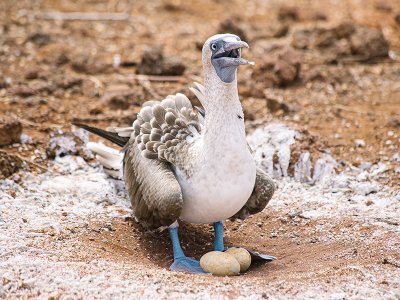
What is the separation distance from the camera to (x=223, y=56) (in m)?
6.15

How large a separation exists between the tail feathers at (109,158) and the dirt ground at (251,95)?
473 mm

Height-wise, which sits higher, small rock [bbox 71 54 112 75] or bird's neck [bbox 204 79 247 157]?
bird's neck [bbox 204 79 247 157]

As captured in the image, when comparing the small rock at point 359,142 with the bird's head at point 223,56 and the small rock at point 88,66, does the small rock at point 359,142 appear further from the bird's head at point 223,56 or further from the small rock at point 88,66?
the small rock at point 88,66

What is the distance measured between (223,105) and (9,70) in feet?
19.6

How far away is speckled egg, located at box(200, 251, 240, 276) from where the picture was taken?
609cm

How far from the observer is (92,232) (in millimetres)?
6785

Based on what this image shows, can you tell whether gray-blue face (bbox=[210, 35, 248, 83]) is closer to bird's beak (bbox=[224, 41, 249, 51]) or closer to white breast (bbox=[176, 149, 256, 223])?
bird's beak (bbox=[224, 41, 249, 51])

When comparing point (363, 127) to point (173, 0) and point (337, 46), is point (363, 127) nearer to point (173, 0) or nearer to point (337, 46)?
point (337, 46)

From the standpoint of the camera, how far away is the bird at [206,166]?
6.12m

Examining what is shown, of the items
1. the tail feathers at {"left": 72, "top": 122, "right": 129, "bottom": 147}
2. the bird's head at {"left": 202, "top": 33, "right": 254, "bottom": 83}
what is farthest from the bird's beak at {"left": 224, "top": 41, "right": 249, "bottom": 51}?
the tail feathers at {"left": 72, "top": 122, "right": 129, "bottom": 147}

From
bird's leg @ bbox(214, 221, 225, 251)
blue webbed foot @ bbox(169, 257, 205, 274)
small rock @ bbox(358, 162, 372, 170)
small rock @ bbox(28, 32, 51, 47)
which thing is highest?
small rock @ bbox(28, 32, 51, 47)

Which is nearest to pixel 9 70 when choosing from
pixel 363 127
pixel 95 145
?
pixel 95 145

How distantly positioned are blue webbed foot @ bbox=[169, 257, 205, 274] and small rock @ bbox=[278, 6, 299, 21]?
9.07 meters

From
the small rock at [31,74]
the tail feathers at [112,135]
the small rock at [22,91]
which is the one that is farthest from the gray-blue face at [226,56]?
the small rock at [31,74]
